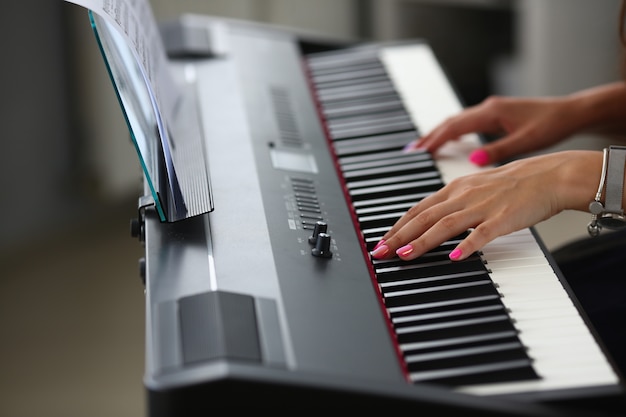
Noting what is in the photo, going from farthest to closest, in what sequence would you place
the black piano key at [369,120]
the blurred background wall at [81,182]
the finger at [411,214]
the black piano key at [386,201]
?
the blurred background wall at [81,182], the black piano key at [369,120], the black piano key at [386,201], the finger at [411,214]

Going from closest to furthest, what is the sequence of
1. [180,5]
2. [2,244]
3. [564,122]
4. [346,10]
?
1. [564,122]
2. [2,244]
3. [180,5]
4. [346,10]

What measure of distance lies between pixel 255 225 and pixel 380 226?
167mm

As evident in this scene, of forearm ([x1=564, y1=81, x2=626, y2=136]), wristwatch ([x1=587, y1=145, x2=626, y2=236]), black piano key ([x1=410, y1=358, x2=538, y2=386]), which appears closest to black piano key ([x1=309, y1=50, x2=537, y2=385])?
black piano key ([x1=410, y1=358, x2=538, y2=386])

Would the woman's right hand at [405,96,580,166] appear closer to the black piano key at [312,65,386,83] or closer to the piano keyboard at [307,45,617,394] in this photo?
the piano keyboard at [307,45,617,394]

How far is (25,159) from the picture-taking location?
2.60 meters

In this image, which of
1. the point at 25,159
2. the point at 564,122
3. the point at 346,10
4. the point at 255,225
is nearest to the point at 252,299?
the point at 255,225

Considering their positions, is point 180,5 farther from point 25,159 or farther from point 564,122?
point 564,122

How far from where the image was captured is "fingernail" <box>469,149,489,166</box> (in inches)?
50.5

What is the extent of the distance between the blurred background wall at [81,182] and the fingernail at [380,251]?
1223mm

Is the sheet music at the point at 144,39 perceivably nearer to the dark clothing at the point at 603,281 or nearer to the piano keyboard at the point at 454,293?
the piano keyboard at the point at 454,293

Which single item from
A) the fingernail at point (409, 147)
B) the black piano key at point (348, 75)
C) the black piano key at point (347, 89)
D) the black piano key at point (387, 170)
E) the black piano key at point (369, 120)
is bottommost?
the black piano key at point (387, 170)

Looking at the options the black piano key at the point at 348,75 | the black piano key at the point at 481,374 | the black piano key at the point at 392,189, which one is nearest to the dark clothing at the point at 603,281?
the black piano key at the point at 392,189

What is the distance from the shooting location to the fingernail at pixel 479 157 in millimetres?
1283

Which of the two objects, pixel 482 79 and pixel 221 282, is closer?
pixel 221 282
